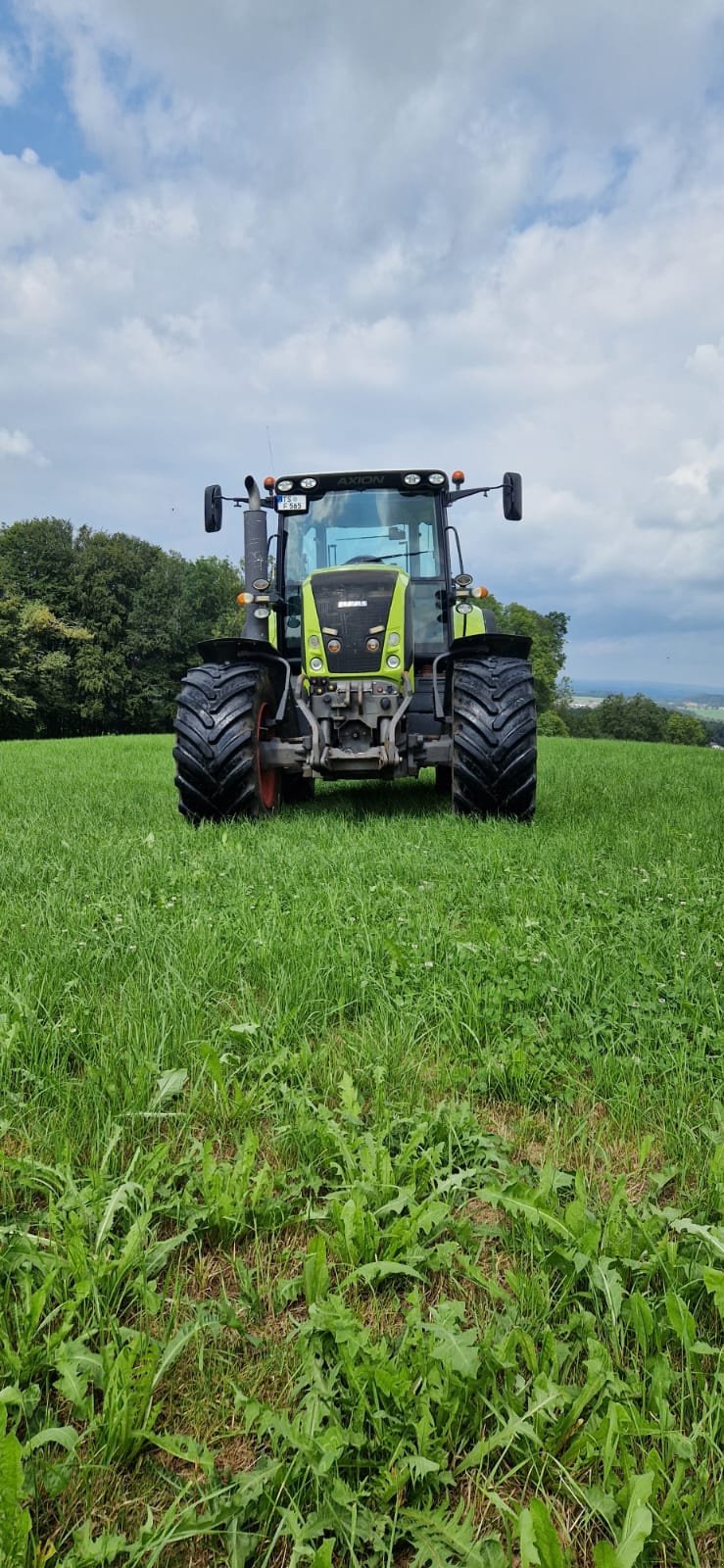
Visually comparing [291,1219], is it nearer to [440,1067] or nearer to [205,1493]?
[205,1493]

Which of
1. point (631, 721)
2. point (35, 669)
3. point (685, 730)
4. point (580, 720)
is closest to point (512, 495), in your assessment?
point (35, 669)

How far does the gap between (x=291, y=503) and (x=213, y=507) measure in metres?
0.60

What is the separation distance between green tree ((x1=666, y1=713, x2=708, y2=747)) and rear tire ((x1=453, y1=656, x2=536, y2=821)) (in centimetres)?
5943

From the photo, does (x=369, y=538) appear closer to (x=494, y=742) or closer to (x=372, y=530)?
(x=372, y=530)

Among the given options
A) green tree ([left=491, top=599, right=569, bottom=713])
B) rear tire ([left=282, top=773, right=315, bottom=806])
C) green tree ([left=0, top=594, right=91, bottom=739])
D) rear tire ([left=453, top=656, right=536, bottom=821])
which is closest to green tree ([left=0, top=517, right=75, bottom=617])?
green tree ([left=0, top=594, right=91, bottom=739])

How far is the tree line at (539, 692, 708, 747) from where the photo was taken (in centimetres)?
6391

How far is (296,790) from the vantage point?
23.5ft

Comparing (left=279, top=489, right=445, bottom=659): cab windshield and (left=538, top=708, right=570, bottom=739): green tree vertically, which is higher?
(left=279, top=489, right=445, bottom=659): cab windshield

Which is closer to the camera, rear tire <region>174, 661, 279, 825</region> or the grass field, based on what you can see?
the grass field

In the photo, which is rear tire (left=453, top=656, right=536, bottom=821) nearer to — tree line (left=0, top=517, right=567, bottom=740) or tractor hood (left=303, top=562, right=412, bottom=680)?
tractor hood (left=303, top=562, right=412, bottom=680)

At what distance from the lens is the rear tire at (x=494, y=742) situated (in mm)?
5051

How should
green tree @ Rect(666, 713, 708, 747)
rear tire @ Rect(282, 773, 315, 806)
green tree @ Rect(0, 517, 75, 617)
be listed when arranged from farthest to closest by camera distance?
green tree @ Rect(666, 713, 708, 747) → green tree @ Rect(0, 517, 75, 617) → rear tire @ Rect(282, 773, 315, 806)

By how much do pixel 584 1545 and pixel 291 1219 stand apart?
672 mm

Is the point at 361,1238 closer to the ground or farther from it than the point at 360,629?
closer to the ground
